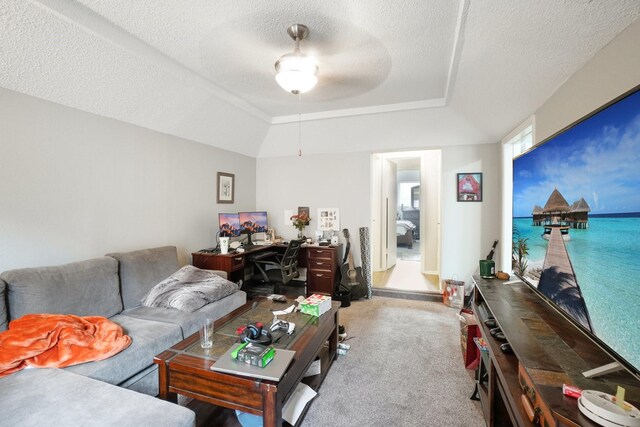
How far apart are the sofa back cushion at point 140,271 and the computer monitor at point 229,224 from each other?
2.97ft

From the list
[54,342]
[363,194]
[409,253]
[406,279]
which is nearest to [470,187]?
[363,194]

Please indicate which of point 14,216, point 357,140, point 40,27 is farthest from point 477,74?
point 14,216

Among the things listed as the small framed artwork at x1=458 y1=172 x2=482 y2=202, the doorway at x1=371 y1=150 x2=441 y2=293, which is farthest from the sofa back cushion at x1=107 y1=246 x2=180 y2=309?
the small framed artwork at x1=458 y1=172 x2=482 y2=202

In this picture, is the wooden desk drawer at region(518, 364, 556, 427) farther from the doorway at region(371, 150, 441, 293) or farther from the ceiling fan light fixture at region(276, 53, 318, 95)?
the doorway at region(371, 150, 441, 293)

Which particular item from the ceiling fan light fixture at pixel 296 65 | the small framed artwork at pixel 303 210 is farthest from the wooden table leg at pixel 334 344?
the small framed artwork at pixel 303 210

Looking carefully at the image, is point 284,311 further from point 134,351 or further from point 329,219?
point 329,219

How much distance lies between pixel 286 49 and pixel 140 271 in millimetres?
2335

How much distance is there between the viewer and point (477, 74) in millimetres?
2213

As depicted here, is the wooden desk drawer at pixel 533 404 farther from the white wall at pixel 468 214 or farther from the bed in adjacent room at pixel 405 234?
the bed in adjacent room at pixel 405 234

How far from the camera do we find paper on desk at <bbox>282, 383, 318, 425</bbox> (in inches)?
63.6

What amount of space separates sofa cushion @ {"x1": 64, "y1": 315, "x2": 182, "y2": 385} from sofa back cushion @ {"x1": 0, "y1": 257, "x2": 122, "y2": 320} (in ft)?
0.63

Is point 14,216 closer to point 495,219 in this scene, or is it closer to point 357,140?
point 357,140

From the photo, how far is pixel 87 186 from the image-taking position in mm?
2420

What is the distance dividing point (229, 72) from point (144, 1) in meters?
0.94
